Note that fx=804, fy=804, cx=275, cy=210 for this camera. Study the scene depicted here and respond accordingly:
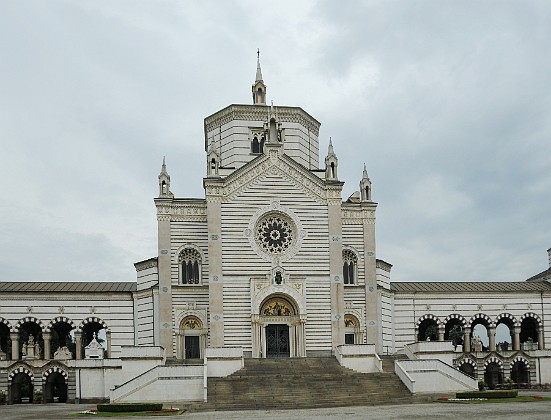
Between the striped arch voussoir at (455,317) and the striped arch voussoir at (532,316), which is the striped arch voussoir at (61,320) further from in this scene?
the striped arch voussoir at (532,316)

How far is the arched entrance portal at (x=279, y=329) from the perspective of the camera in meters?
54.2

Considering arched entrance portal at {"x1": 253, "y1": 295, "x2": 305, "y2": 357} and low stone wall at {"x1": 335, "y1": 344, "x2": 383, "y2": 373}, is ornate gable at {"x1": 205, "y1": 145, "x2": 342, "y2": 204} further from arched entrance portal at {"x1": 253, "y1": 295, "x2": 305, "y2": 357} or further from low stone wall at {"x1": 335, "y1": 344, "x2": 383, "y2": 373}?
low stone wall at {"x1": 335, "y1": 344, "x2": 383, "y2": 373}

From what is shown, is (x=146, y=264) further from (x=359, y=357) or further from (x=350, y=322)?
(x=359, y=357)

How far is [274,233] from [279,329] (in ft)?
21.7

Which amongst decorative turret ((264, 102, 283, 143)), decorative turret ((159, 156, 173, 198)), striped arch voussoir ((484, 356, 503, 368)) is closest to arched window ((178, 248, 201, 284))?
decorative turret ((159, 156, 173, 198))

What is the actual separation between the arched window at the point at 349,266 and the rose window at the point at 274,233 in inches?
178

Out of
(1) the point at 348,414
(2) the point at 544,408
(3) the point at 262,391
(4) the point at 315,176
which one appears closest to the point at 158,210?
(4) the point at 315,176

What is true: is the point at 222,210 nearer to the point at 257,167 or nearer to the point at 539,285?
the point at 257,167

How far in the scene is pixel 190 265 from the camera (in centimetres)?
5622

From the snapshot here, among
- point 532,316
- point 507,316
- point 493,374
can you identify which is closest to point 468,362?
point 493,374

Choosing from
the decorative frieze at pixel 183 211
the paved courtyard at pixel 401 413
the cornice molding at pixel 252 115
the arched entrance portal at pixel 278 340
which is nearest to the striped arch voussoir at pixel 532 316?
the arched entrance portal at pixel 278 340

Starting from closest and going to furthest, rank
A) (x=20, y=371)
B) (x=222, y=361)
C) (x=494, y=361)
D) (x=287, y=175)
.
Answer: (x=222, y=361) < (x=20, y=371) < (x=287, y=175) < (x=494, y=361)

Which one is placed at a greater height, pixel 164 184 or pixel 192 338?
pixel 164 184

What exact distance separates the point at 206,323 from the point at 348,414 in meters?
22.9
